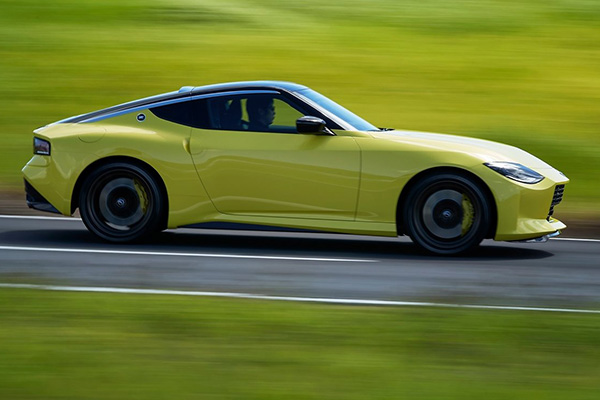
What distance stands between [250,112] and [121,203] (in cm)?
140

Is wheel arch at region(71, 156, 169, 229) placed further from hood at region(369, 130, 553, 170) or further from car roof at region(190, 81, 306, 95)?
hood at region(369, 130, 553, 170)

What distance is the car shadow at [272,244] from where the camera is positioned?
8734mm

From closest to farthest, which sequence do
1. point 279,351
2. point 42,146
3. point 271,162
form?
1. point 279,351
2. point 271,162
3. point 42,146

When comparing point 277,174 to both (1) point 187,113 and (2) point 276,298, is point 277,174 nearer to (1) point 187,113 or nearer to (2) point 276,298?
(1) point 187,113

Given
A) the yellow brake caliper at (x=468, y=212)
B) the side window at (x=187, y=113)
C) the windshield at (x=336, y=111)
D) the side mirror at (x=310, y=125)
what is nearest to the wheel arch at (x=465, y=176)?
the yellow brake caliper at (x=468, y=212)

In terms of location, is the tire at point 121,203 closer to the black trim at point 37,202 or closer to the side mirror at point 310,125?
the black trim at point 37,202

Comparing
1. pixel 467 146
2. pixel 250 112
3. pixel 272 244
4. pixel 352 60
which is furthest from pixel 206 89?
pixel 352 60

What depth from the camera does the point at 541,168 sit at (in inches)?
340

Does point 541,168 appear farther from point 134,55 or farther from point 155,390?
point 134,55

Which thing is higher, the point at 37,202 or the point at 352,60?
the point at 352,60

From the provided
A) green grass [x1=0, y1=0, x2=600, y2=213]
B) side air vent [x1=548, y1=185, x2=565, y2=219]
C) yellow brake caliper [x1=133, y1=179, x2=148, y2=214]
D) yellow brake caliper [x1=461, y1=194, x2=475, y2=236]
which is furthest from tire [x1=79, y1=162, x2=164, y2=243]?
green grass [x1=0, y1=0, x2=600, y2=213]

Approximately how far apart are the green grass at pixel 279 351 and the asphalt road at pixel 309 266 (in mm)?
708

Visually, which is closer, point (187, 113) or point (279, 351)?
point (279, 351)

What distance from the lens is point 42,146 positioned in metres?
9.02
